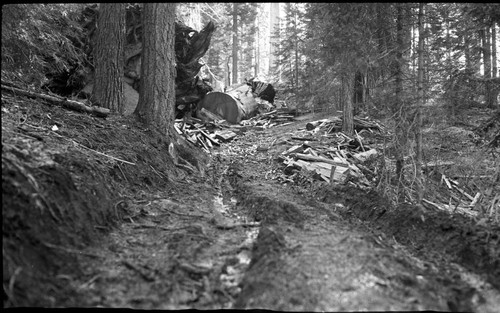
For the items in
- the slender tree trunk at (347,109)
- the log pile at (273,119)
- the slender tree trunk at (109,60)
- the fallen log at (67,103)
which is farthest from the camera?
the log pile at (273,119)

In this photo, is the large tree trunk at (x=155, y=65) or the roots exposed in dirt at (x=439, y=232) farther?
the large tree trunk at (x=155, y=65)

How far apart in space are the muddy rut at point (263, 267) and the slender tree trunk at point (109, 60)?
3932 mm

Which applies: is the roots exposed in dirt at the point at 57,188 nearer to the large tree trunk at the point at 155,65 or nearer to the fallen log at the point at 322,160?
the large tree trunk at the point at 155,65

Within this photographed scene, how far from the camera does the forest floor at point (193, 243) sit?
2.55m

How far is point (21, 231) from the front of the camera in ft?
8.68

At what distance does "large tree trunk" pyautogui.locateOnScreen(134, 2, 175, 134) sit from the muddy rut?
3180 mm

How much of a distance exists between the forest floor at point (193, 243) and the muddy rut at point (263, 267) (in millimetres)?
13

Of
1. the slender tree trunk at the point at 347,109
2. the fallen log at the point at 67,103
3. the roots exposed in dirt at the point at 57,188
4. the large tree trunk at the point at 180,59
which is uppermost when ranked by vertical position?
the large tree trunk at the point at 180,59

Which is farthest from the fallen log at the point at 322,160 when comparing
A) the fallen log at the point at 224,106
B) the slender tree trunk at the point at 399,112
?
the fallen log at the point at 224,106

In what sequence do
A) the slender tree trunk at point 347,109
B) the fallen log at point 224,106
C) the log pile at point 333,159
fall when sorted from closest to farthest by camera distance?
the log pile at point 333,159, the slender tree trunk at point 347,109, the fallen log at point 224,106

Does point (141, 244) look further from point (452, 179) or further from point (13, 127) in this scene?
point (452, 179)

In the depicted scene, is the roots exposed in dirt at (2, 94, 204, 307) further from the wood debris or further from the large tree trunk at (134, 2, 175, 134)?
the wood debris

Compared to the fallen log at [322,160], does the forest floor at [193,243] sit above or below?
below

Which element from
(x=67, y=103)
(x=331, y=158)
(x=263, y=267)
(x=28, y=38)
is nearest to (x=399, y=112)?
(x=331, y=158)
